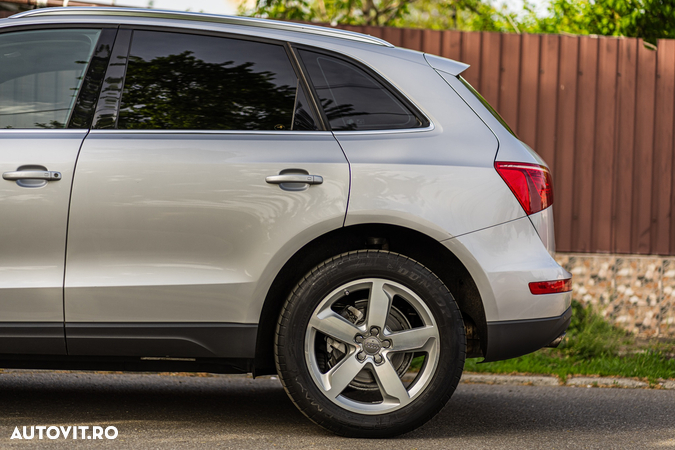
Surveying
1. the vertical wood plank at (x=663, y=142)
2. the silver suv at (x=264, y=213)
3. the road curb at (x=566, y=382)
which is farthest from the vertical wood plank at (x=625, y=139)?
the silver suv at (x=264, y=213)

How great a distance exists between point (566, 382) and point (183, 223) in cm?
322

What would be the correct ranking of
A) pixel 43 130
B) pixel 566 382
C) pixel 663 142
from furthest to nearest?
pixel 663 142 → pixel 566 382 → pixel 43 130

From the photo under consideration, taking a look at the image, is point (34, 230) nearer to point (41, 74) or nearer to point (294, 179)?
point (41, 74)

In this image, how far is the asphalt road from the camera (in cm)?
327

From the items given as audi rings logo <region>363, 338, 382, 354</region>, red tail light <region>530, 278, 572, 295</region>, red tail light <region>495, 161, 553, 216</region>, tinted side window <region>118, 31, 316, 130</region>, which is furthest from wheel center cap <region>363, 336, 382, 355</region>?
tinted side window <region>118, 31, 316, 130</region>

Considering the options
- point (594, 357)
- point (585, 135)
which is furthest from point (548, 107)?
point (594, 357)

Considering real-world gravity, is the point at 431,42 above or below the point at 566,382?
above

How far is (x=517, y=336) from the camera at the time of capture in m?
3.19

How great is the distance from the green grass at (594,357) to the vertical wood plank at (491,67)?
209 cm

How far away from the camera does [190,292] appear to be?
3.07m

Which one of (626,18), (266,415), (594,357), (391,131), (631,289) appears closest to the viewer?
(391,131)

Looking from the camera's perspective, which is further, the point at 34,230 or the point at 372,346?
the point at 372,346

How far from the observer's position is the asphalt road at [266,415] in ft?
10.7

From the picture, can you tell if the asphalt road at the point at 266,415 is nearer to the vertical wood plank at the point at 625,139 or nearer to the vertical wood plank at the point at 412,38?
the vertical wood plank at the point at 625,139
